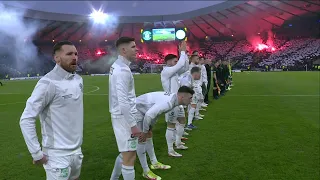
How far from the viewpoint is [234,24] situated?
68.1 m

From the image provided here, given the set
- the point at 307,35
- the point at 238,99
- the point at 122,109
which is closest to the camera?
the point at 122,109

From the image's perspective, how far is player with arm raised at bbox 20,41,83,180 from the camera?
9.77ft

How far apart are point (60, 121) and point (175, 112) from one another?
3739 millimetres

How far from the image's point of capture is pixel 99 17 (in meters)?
66.2

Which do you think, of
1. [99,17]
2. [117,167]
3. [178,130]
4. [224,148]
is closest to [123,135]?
[117,167]

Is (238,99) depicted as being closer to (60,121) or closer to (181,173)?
(181,173)

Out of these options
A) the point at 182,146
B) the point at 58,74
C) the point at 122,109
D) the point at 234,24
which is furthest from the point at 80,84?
the point at 234,24

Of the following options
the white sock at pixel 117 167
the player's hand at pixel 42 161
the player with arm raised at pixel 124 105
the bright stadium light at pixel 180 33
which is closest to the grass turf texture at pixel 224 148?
the white sock at pixel 117 167

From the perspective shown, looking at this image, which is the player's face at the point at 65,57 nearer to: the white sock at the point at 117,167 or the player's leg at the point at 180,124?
the white sock at the point at 117,167

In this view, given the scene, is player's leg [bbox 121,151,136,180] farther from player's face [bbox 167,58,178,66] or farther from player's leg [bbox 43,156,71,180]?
player's face [bbox 167,58,178,66]

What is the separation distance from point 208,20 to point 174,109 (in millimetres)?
63219

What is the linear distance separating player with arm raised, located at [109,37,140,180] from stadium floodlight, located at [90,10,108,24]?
203ft

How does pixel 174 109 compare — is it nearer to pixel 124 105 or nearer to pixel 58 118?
pixel 124 105

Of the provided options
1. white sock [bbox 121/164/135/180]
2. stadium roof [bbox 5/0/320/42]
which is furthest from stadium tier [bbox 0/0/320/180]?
stadium roof [bbox 5/0/320/42]
